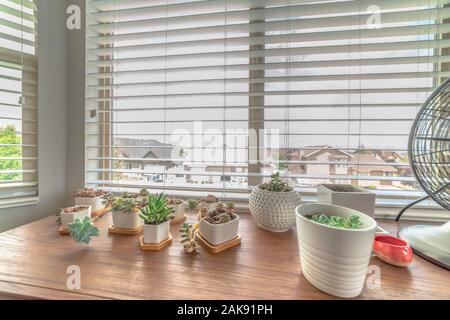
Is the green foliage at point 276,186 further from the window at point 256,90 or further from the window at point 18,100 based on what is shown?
the window at point 18,100

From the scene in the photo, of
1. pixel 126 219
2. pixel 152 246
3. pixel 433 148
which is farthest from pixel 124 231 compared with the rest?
pixel 433 148

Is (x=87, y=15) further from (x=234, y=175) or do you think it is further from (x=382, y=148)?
(x=382, y=148)

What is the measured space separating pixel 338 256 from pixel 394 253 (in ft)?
0.82

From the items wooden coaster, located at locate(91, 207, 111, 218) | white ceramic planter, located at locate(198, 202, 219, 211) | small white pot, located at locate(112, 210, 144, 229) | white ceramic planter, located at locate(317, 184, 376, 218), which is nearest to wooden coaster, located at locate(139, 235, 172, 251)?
small white pot, located at locate(112, 210, 144, 229)

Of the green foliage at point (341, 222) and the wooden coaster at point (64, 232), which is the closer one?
the green foliage at point (341, 222)

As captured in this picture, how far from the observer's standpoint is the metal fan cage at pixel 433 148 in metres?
0.61

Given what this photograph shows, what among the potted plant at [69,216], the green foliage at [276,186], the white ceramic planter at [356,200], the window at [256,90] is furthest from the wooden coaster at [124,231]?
the white ceramic planter at [356,200]

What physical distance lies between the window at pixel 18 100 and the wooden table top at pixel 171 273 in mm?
370

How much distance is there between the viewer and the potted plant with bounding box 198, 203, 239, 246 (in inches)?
24.0

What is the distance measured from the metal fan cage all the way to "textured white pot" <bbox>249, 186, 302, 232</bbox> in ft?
1.17

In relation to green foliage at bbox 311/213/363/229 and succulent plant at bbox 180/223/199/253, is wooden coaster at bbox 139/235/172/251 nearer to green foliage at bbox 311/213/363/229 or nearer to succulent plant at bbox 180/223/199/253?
succulent plant at bbox 180/223/199/253

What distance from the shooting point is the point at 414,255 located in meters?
0.61

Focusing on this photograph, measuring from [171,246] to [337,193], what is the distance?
55 cm
